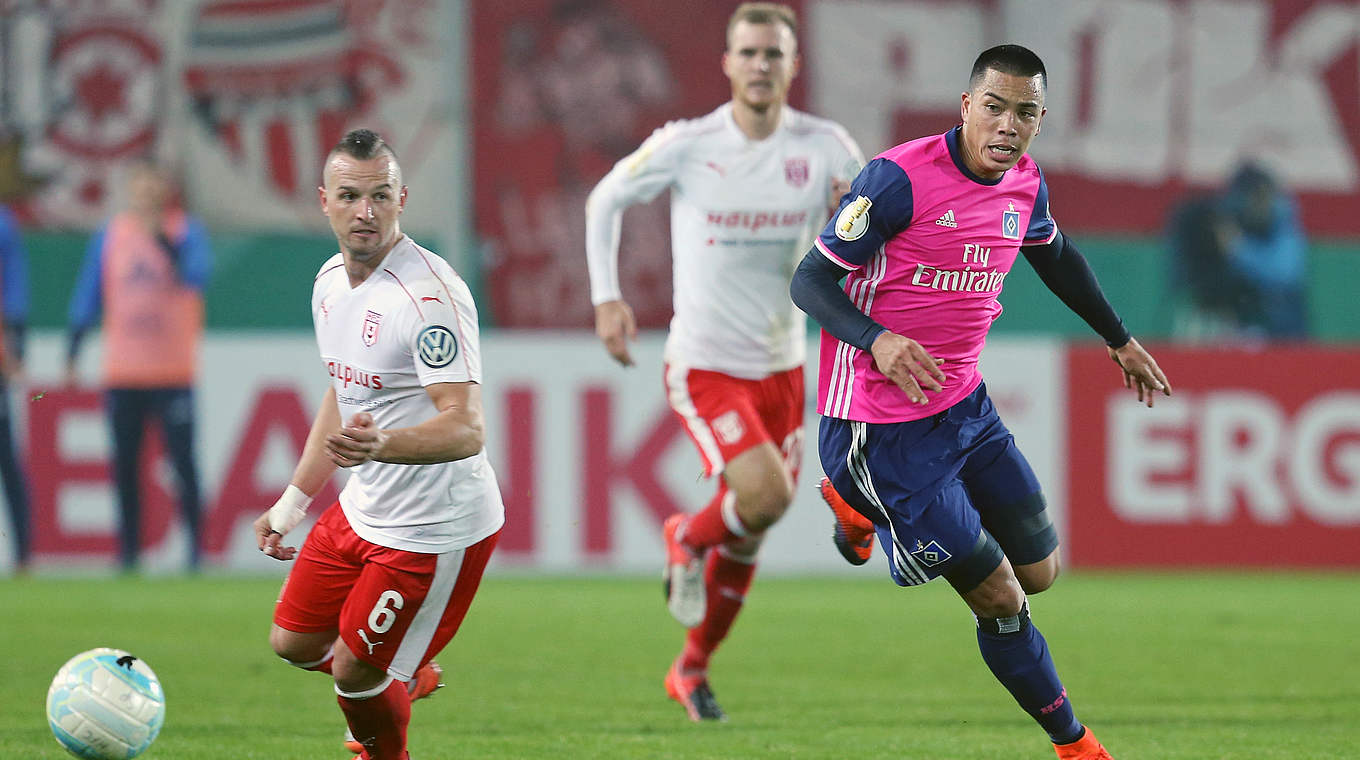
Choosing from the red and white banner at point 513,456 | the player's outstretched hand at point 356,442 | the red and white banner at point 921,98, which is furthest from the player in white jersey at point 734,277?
the red and white banner at point 921,98

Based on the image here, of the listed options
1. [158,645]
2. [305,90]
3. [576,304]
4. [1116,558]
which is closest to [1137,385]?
[158,645]

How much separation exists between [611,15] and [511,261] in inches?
101

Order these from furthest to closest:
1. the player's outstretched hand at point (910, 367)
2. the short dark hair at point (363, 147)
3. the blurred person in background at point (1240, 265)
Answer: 1. the blurred person in background at point (1240, 265)
2. the short dark hair at point (363, 147)
3. the player's outstretched hand at point (910, 367)

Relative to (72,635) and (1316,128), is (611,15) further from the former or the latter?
(72,635)

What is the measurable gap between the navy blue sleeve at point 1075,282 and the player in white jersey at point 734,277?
142 centimetres

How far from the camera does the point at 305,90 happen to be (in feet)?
52.6

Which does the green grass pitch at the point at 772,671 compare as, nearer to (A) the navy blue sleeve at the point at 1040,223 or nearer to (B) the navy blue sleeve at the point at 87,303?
(B) the navy blue sleeve at the point at 87,303

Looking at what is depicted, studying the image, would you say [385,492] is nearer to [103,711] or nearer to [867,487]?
[103,711]

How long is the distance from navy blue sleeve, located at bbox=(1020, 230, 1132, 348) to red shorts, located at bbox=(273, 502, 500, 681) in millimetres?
1738

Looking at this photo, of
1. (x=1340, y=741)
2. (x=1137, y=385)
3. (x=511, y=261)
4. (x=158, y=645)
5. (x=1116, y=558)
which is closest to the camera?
(x=1137, y=385)

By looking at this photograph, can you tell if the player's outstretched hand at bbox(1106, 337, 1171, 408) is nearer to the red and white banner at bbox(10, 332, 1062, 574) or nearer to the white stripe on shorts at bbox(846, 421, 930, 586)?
the white stripe on shorts at bbox(846, 421, 930, 586)

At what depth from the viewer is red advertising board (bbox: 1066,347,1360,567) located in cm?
1091

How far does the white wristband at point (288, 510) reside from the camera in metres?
4.72

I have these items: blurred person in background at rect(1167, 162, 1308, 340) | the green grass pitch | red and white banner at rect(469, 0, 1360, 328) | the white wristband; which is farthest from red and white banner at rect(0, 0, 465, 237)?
the white wristband
